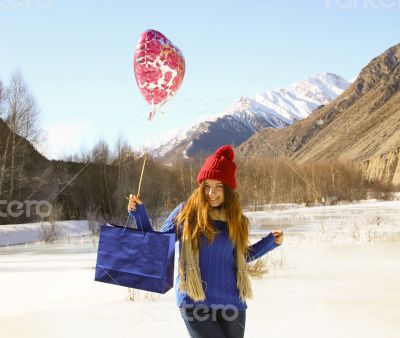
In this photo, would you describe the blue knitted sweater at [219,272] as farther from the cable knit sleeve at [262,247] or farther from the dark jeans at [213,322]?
the cable knit sleeve at [262,247]

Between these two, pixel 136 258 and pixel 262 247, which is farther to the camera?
pixel 262 247

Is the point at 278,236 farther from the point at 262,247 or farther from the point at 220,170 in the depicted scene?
the point at 220,170

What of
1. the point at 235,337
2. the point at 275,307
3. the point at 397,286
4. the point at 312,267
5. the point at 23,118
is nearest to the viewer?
the point at 235,337

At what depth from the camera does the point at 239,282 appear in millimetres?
2586

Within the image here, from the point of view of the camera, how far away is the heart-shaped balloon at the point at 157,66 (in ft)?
12.5

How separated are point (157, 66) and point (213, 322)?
209 cm

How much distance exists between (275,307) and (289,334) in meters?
1.00

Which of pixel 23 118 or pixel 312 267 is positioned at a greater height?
pixel 23 118

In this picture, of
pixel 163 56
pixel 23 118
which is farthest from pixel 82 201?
pixel 163 56

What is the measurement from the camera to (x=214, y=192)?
2.68 meters

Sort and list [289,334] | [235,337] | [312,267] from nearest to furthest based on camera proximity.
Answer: [235,337]
[289,334]
[312,267]

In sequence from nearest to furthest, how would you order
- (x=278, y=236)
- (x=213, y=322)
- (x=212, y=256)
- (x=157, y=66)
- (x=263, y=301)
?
(x=213, y=322)
(x=212, y=256)
(x=278, y=236)
(x=157, y=66)
(x=263, y=301)

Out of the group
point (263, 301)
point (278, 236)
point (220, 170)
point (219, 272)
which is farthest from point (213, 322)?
point (263, 301)

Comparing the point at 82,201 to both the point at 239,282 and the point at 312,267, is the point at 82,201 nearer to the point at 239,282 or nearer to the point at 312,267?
the point at 312,267
